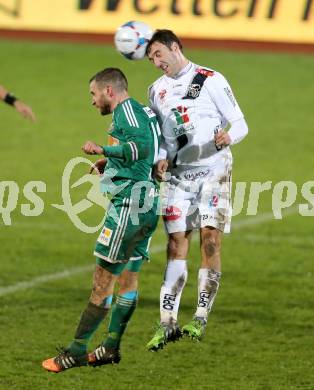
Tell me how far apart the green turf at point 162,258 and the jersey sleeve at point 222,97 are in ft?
8.01

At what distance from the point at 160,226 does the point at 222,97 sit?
843cm

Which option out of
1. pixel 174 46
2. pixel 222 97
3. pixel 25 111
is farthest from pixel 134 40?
pixel 25 111

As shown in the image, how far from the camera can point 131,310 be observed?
11.5 m

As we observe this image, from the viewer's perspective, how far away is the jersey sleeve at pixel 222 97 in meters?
11.4

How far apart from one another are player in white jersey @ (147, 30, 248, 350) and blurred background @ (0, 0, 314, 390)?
3.06ft

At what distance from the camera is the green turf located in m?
12.5

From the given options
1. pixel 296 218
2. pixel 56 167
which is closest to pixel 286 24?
pixel 56 167

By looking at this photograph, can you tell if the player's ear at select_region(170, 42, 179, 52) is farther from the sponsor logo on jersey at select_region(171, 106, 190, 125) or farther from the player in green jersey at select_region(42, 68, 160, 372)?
the player in green jersey at select_region(42, 68, 160, 372)

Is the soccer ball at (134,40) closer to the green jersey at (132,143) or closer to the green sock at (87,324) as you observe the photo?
the green jersey at (132,143)

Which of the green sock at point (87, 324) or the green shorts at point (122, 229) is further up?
the green shorts at point (122, 229)

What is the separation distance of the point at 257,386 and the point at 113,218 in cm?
224

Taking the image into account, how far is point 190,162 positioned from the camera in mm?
11617

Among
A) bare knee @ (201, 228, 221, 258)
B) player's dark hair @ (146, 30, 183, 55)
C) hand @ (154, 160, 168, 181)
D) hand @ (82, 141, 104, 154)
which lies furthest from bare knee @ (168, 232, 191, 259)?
hand @ (82, 141, 104, 154)

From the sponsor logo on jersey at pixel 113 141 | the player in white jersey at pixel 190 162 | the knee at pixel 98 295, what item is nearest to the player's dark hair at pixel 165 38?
the player in white jersey at pixel 190 162
